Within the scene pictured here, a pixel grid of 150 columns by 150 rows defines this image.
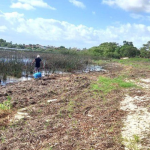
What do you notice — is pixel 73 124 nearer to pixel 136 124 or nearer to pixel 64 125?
pixel 64 125

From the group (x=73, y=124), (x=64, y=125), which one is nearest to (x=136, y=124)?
(x=73, y=124)

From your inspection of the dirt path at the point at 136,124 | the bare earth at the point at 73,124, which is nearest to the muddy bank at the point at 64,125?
the bare earth at the point at 73,124

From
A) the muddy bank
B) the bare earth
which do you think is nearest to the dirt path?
the bare earth

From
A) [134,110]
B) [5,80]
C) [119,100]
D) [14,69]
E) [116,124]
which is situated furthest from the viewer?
[14,69]

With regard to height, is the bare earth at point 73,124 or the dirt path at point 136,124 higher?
the dirt path at point 136,124

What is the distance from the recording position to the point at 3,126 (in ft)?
14.5

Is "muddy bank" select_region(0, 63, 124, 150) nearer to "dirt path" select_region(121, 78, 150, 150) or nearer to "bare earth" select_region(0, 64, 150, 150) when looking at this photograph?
"bare earth" select_region(0, 64, 150, 150)

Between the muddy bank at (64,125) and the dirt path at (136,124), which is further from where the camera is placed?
the muddy bank at (64,125)

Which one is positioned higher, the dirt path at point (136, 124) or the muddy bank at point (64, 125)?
the dirt path at point (136, 124)

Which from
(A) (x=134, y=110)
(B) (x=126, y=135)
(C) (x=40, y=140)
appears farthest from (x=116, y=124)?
(C) (x=40, y=140)

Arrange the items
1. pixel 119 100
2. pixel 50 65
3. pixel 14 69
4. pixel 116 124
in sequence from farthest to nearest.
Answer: pixel 50 65 < pixel 14 69 < pixel 119 100 < pixel 116 124

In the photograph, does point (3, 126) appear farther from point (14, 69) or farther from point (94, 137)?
point (14, 69)

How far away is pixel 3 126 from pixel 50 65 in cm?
1445

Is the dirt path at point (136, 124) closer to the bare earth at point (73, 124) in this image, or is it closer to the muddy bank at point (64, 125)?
the bare earth at point (73, 124)
